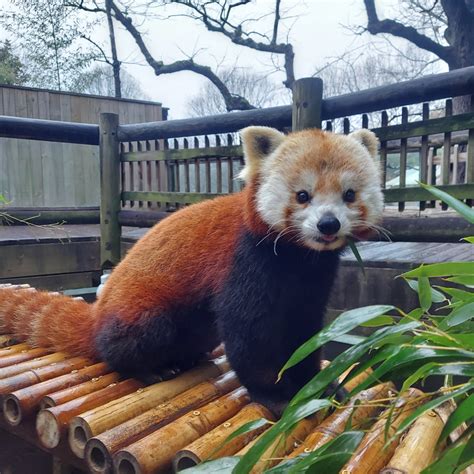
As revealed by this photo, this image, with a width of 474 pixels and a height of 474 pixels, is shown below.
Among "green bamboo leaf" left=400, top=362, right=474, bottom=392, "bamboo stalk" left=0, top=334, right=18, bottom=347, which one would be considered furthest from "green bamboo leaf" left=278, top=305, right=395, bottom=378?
"bamboo stalk" left=0, top=334, right=18, bottom=347

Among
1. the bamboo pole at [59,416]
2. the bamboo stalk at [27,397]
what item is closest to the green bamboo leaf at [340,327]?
the bamboo pole at [59,416]

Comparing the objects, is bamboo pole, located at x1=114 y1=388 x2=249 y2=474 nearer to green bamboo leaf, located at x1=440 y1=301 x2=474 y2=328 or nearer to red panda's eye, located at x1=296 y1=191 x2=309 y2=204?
red panda's eye, located at x1=296 y1=191 x2=309 y2=204

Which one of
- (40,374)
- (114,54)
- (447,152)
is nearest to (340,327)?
(40,374)

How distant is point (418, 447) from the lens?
1092 mm

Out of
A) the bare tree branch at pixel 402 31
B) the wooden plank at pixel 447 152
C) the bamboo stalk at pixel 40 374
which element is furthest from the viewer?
the bare tree branch at pixel 402 31

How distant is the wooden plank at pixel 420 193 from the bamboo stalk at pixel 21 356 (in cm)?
171

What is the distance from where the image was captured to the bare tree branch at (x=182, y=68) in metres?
11.0

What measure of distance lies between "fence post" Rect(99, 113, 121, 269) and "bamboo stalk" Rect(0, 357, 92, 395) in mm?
1807

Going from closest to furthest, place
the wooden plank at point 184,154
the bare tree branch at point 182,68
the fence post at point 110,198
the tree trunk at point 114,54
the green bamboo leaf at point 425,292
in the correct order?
the green bamboo leaf at point 425,292, the wooden plank at point 184,154, the fence post at point 110,198, the tree trunk at point 114,54, the bare tree branch at point 182,68

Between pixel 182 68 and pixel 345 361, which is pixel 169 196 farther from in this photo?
pixel 182 68

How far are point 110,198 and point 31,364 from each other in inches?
76.8

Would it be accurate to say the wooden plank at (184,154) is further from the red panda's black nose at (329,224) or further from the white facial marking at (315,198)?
the red panda's black nose at (329,224)

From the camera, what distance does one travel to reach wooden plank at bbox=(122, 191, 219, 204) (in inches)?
124

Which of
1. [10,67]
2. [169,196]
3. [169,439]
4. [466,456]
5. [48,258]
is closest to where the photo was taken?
[466,456]
